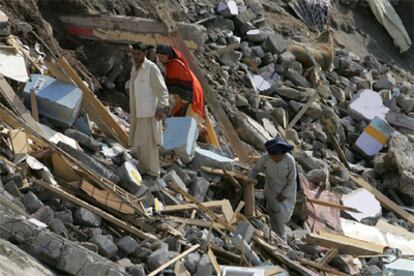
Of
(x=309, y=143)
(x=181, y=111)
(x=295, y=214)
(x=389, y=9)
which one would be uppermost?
(x=181, y=111)

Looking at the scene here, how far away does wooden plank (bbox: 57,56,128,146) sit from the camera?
10.7 metres

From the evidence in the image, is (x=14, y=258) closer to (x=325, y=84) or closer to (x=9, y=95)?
(x=9, y=95)

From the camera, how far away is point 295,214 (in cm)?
1155

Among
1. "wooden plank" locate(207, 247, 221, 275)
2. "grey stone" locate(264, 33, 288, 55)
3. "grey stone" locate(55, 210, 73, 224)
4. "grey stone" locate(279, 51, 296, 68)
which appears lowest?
"grey stone" locate(279, 51, 296, 68)

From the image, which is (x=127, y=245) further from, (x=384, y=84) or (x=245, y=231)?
(x=384, y=84)

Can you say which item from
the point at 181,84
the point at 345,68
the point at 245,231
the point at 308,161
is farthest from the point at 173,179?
the point at 345,68

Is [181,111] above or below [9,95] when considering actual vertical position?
below

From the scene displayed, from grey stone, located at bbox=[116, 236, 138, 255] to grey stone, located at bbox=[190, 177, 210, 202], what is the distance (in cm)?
177

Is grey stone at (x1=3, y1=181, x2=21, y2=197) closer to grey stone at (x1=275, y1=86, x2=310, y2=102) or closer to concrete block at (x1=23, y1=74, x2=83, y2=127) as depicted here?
concrete block at (x1=23, y1=74, x2=83, y2=127)

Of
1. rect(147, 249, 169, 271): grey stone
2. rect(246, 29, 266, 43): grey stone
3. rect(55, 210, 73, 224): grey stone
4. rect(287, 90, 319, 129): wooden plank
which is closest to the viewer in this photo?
rect(147, 249, 169, 271): grey stone

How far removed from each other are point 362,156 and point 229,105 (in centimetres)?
262

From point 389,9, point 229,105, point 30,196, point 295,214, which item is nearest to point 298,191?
point 295,214

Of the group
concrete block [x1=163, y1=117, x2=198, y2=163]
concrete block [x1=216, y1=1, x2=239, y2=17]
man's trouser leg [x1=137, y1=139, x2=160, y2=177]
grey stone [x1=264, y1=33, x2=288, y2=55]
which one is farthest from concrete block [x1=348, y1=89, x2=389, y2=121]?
man's trouser leg [x1=137, y1=139, x2=160, y2=177]

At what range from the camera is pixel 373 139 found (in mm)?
14922
